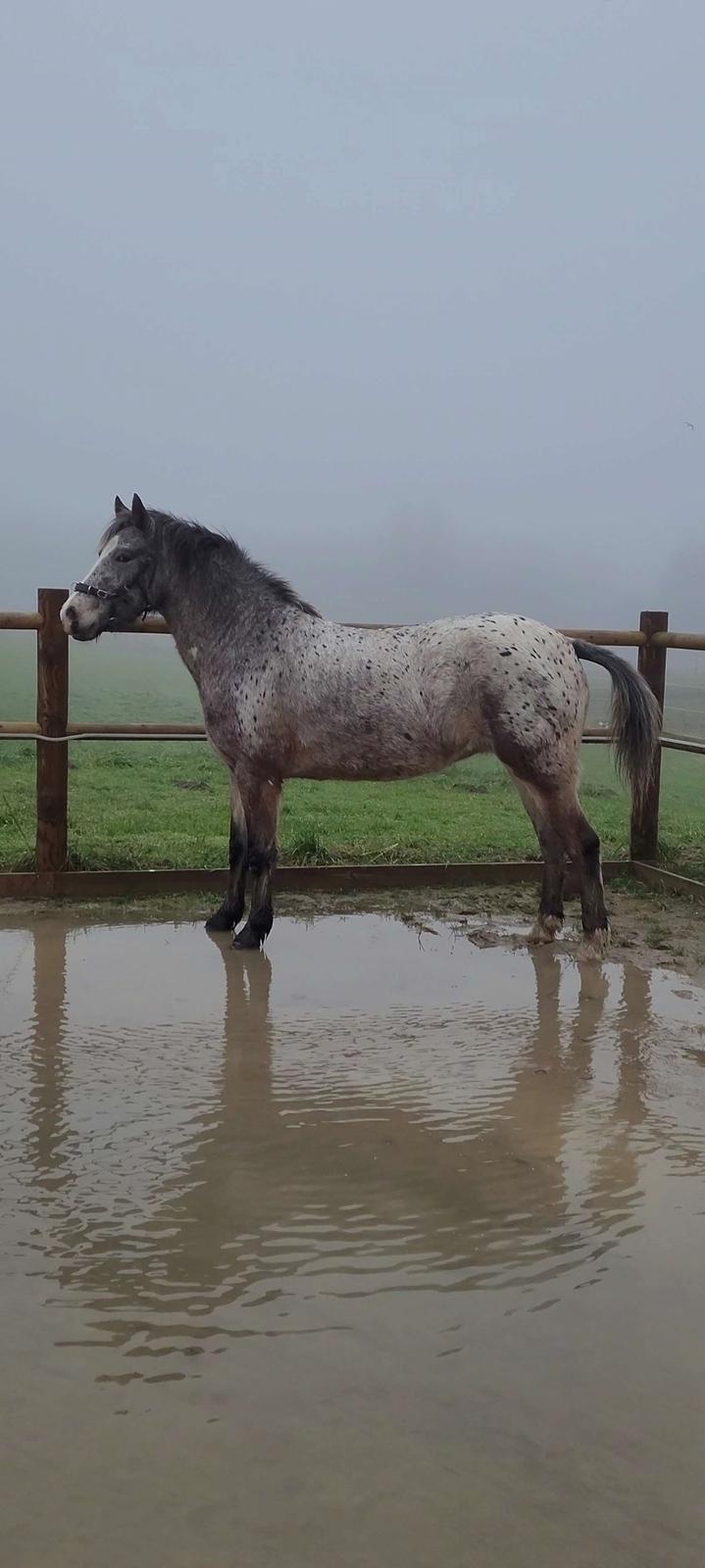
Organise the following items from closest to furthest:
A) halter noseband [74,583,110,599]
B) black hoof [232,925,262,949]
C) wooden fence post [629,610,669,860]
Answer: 1. black hoof [232,925,262,949]
2. halter noseband [74,583,110,599]
3. wooden fence post [629,610,669,860]

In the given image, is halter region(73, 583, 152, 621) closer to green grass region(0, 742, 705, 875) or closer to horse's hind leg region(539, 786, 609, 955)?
green grass region(0, 742, 705, 875)

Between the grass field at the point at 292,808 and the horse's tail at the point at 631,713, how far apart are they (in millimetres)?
178

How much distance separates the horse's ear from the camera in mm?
4797

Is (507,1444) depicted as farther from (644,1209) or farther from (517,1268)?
(644,1209)

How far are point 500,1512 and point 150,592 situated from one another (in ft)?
13.1

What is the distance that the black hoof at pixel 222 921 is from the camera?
4.75 m

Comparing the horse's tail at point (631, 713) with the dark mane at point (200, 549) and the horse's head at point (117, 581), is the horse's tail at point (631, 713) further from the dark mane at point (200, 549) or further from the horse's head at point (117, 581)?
the horse's head at point (117, 581)

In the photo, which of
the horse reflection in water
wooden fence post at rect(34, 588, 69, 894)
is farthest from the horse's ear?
the horse reflection in water

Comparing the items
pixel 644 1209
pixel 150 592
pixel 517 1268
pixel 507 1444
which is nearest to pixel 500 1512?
pixel 507 1444

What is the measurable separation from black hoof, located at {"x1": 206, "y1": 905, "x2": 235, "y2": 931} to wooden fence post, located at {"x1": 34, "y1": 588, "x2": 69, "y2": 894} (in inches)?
41.0

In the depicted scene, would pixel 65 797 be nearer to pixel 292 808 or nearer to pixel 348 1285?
pixel 292 808

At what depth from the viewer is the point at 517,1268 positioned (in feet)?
6.84

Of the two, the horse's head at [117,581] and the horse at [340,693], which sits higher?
the horse's head at [117,581]

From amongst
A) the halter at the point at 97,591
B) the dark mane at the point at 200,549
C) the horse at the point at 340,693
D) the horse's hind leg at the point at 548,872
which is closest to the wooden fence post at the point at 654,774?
the horse at the point at 340,693
